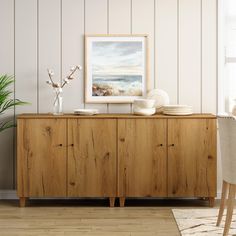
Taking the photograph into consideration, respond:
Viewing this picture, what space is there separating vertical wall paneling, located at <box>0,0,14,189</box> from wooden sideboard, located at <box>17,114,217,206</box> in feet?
1.36

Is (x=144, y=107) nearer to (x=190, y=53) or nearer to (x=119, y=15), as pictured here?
(x=190, y=53)

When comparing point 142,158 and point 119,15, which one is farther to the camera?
point 119,15

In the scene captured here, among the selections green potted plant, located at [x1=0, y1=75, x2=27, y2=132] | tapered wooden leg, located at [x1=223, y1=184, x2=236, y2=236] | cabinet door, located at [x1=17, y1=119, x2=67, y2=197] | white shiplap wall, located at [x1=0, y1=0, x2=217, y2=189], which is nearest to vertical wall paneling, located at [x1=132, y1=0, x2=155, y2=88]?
white shiplap wall, located at [x1=0, y1=0, x2=217, y2=189]

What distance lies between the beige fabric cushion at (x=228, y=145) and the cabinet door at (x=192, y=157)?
0.92 m

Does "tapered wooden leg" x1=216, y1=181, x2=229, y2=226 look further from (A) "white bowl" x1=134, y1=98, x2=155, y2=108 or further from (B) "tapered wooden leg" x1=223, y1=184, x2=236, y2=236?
(A) "white bowl" x1=134, y1=98, x2=155, y2=108

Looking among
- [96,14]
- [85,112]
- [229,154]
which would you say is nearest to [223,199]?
[229,154]

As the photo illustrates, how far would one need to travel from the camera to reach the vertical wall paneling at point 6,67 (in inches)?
203

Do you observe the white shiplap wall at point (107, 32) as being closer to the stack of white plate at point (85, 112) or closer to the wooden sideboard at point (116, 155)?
the stack of white plate at point (85, 112)

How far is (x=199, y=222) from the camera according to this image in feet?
14.1

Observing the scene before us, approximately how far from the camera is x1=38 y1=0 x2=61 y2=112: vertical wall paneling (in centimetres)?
516

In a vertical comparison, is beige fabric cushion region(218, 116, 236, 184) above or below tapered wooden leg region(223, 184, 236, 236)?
above

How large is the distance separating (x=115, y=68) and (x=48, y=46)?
0.65 m

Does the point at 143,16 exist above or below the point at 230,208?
above

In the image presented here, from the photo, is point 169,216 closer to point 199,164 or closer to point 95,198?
point 199,164
